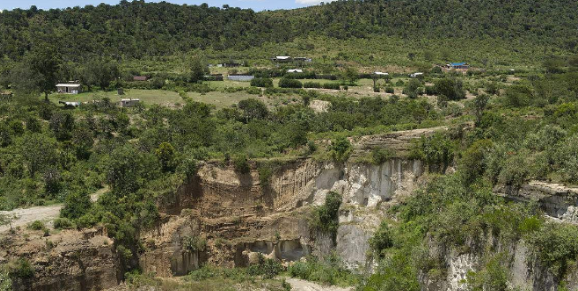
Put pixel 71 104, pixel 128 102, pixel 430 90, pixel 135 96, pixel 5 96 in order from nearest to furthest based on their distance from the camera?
pixel 5 96
pixel 71 104
pixel 128 102
pixel 135 96
pixel 430 90

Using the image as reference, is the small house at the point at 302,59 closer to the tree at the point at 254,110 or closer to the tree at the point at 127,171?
the tree at the point at 254,110

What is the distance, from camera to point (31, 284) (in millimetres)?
31031

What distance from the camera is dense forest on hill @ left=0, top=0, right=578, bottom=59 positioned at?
3639 inches

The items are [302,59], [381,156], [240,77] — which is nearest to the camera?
[381,156]

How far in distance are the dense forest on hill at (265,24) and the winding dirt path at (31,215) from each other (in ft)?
176

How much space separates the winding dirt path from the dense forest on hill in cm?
5360

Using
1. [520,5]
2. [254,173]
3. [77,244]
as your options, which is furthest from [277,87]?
[520,5]

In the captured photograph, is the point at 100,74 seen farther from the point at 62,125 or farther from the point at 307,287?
the point at 307,287

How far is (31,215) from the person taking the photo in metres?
35.2

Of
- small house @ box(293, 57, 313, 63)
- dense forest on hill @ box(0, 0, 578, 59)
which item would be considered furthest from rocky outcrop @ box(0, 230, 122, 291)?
small house @ box(293, 57, 313, 63)

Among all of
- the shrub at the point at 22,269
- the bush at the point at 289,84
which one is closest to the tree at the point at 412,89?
the bush at the point at 289,84

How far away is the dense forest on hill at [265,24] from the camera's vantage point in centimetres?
9244

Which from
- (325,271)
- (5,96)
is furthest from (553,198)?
(5,96)

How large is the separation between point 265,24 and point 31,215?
281 feet
